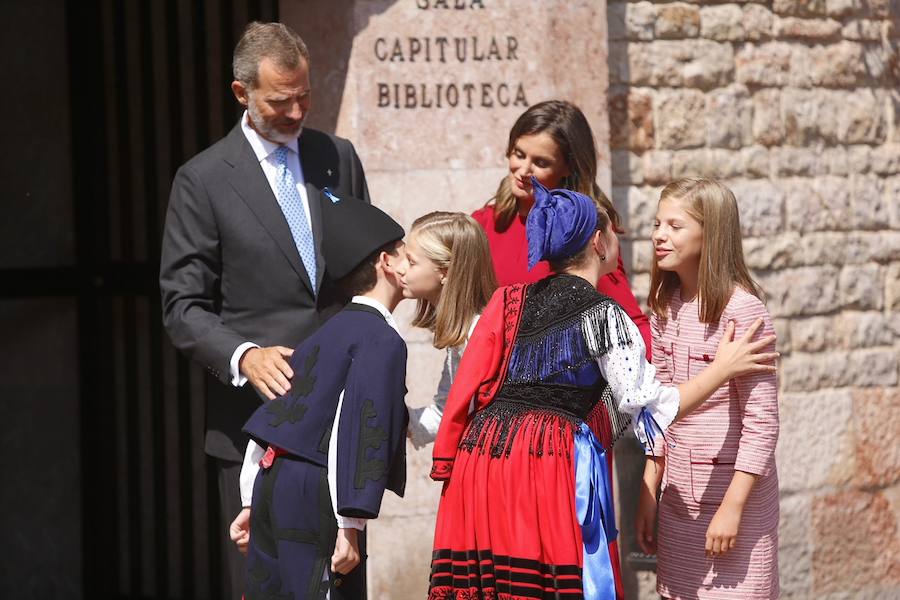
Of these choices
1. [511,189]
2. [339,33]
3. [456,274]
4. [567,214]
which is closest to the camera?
[567,214]

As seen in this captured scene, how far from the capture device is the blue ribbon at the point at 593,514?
11.4 ft

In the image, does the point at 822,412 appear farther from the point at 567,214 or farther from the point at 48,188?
the point at 48,188

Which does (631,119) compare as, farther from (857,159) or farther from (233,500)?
(233,500)

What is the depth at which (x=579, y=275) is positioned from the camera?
3611 millimetres

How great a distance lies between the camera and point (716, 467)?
386 cm

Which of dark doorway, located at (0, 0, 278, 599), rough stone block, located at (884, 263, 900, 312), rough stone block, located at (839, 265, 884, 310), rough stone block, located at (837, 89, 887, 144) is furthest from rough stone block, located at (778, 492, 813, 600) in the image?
dark doorway, located at (0, 0, 278, 599)

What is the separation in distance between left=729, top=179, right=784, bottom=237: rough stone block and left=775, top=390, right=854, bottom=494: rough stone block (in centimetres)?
69

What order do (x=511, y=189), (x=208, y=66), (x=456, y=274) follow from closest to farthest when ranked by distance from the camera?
(x=456, y=274) < (x=511, y=189) < (x=208, y=66)

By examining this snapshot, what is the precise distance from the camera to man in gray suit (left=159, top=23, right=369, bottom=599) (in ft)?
13.4

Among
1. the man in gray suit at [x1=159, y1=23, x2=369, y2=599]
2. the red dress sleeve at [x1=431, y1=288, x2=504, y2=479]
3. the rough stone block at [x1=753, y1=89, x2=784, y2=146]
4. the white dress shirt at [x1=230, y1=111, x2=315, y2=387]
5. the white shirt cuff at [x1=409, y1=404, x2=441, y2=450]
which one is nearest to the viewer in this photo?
the red dress sleeve at [x1=431, y1=288, x2=504, y2=479]

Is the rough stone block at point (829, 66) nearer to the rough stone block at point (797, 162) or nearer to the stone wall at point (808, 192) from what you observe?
the stone wall at point (808, 192)

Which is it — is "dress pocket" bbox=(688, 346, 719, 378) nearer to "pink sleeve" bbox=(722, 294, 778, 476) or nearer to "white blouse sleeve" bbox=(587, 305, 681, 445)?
"pink sleeve" bbox=(722, 294, 778, 476)

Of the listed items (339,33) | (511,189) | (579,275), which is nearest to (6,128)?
(339,33)

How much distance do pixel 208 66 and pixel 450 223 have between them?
7.79ft
